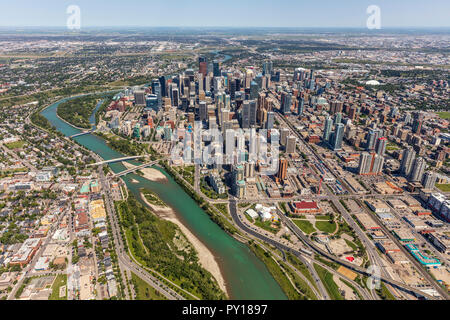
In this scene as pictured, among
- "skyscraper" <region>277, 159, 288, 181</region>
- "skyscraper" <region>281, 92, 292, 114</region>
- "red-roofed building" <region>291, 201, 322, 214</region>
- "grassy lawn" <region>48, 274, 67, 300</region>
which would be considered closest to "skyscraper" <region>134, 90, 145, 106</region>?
"skyscraper" <region>281, 92, 292, 114</region>

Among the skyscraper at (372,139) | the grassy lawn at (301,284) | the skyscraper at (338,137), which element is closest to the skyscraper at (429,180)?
the skyscraper at (372,139)

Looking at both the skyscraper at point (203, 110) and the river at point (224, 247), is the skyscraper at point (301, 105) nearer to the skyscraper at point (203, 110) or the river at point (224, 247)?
the skyscraper at point (203, 110)

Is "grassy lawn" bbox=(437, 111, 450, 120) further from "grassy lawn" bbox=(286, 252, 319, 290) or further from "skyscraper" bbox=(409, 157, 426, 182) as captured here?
"grassy lawn" bbox=(286, 252, 319, 290)

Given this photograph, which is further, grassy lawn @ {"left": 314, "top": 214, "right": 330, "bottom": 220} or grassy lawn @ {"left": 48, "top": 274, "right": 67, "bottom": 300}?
grassy lawn @ {"left": 314, "top": 214, "right": 330, "bottom": 220}

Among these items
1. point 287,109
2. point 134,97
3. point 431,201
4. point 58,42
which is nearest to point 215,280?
point 431,201

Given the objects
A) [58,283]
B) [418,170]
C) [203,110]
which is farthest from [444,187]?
[58,283]
